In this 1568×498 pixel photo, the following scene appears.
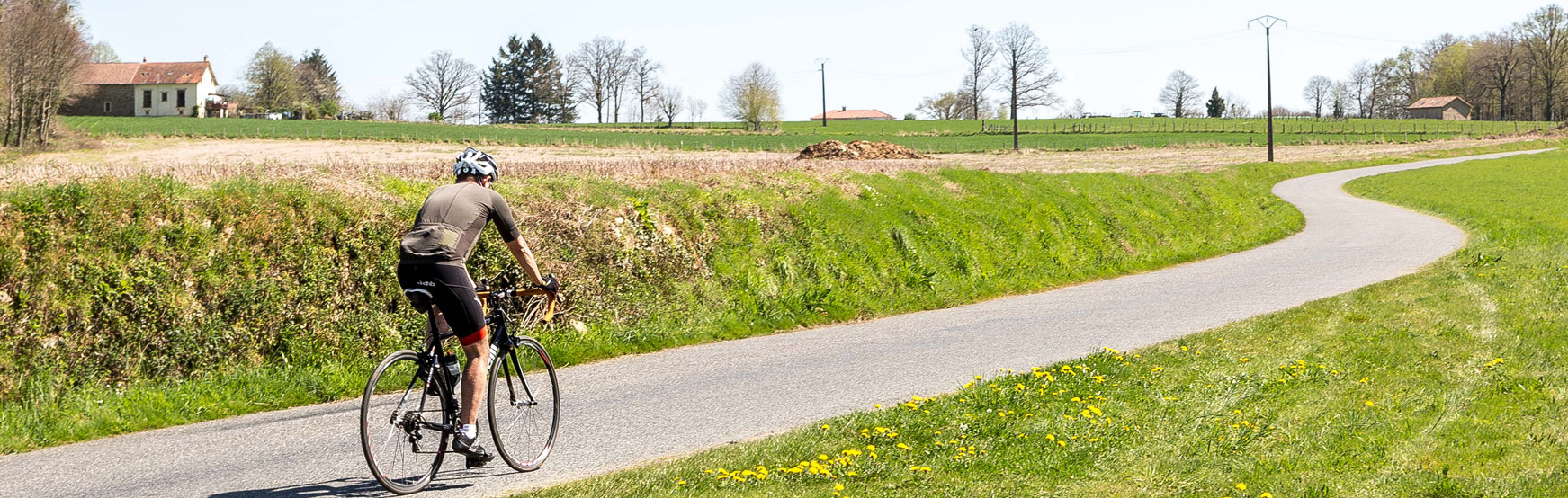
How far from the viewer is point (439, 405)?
20.6ft

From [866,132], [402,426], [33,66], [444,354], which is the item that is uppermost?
[866,132]

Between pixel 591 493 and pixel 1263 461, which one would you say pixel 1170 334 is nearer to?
pixel 1263 461

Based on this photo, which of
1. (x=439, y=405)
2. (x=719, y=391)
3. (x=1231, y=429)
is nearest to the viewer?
(x=439, y=405)

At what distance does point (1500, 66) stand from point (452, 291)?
150795 millimetres

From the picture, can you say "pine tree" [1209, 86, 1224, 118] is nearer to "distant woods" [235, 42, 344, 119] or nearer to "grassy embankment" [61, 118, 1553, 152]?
"grassy embankment" [61, 118, 1553, 152]

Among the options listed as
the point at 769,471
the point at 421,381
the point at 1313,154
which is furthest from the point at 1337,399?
the point at 1313,154

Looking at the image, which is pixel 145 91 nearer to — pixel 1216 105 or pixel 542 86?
pixel 542 86

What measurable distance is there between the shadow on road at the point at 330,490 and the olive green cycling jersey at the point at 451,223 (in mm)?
1284

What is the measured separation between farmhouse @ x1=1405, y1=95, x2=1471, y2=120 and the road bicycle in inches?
6136

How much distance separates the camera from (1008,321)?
12992 millimetres

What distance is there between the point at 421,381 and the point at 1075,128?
12273 cm

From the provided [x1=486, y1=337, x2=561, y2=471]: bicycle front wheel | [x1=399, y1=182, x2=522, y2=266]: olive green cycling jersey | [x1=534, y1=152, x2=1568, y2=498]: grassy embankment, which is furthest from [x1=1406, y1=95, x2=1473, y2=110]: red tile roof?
[x1=399, y1=182, x2=522, y2=266]: olive green cycling jersey

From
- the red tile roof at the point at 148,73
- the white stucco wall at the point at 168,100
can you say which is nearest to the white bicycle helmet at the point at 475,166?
the white stucco wall at the point at 168,100

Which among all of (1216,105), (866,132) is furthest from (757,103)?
(1216,105)
